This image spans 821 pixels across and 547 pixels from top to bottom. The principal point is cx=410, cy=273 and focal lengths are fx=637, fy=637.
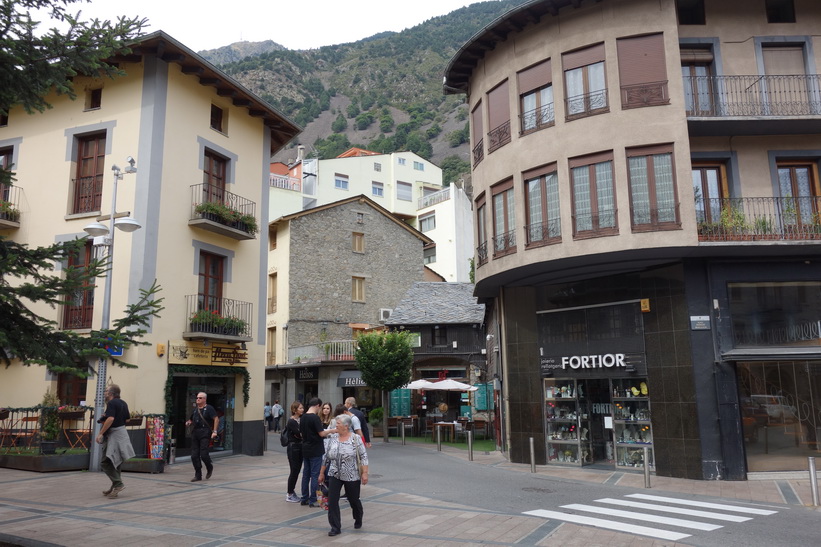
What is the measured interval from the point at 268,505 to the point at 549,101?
11859 mm

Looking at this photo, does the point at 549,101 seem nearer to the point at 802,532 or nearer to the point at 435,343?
the point at 802,532

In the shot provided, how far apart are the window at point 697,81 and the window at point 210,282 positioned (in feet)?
46.9

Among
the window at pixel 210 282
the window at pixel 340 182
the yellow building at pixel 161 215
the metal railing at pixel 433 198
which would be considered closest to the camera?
the yellow building at pixel 161 215

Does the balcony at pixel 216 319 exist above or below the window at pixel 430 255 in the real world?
below

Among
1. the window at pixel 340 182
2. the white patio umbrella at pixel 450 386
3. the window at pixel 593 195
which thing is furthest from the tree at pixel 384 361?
the window at pixel 340 182

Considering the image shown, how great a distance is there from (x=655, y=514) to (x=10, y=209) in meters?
18.8

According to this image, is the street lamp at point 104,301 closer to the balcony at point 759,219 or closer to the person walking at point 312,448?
the person walking at point 312,448

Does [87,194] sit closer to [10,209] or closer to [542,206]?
[10,209]

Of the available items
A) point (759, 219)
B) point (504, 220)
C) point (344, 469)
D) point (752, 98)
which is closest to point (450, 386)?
point (504, 220)

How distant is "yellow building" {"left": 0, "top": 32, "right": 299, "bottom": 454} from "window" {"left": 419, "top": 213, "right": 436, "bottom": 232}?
129 feet

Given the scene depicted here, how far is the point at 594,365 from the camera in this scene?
1619 centimetres

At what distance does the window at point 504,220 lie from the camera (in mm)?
17266

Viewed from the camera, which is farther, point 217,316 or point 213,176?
point 213,176

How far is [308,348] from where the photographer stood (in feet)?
111
